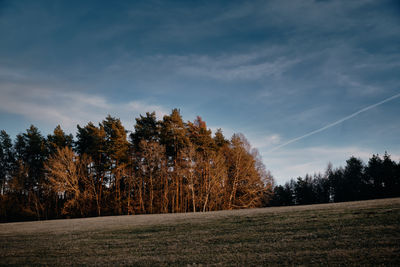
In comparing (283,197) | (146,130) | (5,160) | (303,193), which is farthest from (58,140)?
(303,193)

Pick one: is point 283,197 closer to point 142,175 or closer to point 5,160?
point 142,175

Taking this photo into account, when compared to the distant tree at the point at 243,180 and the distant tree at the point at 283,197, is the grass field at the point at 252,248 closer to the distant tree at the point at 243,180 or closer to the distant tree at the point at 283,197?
the distant tree at the point at 243,180

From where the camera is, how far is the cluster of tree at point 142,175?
45375 mm

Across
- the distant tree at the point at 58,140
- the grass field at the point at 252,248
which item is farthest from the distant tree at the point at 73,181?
the grass field at the point at 252,248

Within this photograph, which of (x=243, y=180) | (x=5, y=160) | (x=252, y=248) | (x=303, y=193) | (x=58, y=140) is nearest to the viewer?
(x=252, y=248)

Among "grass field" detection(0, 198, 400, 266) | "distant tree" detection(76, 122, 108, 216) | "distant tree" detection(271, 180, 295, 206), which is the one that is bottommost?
"distant tree" detection(271, 180, 295, 206)

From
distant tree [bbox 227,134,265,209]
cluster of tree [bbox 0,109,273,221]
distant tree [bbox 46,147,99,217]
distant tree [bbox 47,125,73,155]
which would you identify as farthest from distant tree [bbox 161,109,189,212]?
distant tree [bbox 47,125,73,155]

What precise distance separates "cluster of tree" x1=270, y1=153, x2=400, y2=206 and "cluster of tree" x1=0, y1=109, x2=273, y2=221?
32780 mm

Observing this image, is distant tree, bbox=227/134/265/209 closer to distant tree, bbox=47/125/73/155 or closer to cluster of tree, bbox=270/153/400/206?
cluster of tree, bbox=270/153/400/206

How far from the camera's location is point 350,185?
71312 millimetres

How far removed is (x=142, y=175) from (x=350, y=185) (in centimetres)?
6608

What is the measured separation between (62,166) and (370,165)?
3382 inches

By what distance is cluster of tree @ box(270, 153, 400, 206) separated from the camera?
208 feet

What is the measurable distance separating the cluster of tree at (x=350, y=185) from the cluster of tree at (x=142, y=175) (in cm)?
3278
